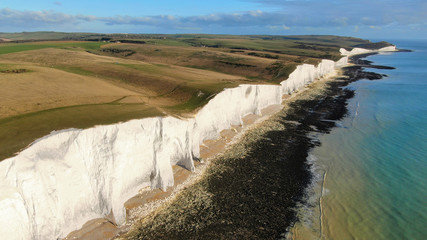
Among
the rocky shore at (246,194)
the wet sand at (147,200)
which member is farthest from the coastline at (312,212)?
the wet sand at (147,200)

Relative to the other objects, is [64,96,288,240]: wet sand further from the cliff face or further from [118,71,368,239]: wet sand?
[118,71,368,239]: wet sand

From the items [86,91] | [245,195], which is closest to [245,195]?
[245,195]

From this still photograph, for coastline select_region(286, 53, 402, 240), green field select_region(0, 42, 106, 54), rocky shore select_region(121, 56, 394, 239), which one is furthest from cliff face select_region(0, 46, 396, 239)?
green field select_region(0, 42, 106, 54)

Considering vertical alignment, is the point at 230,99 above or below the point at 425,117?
above

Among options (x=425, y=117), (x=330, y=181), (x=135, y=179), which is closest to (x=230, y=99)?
(x=330, y=181)

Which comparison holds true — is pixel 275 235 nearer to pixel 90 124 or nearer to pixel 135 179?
pixel 135 179

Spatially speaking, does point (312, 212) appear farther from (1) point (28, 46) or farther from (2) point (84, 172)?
(1) point (28, 46)

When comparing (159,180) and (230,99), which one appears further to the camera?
(230,99)
